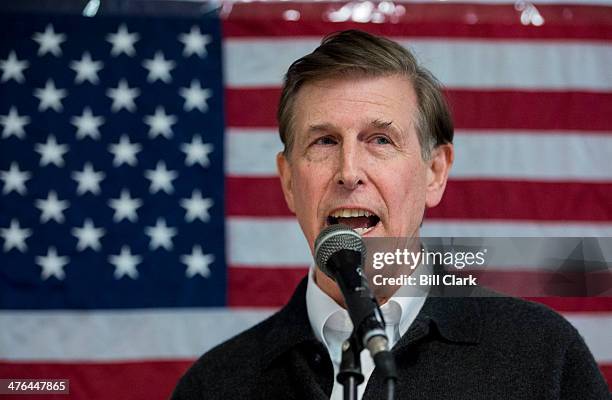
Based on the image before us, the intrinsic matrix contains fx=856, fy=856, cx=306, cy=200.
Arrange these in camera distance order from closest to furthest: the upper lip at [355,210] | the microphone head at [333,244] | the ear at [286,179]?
the microphone head at [333,244] < the upper lip at [355,210] < the ear at [286,179]

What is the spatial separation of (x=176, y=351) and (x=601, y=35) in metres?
1.50

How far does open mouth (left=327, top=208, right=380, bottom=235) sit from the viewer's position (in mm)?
1564

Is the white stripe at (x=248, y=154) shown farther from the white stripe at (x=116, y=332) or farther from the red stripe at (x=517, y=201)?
the white stripe at (x=116, y=332)

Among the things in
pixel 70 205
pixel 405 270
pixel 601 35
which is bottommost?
pixel 405 270

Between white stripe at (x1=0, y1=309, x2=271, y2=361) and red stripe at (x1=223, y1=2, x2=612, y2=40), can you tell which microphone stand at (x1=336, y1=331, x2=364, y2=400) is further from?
red stripe at (x1=223, y1=2, x2=612, y2=40)

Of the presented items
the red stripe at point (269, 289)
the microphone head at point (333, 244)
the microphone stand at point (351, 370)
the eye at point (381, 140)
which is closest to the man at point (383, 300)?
the eye at point (381, 140)

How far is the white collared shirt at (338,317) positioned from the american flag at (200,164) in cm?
67

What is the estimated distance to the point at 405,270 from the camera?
1.70 metres

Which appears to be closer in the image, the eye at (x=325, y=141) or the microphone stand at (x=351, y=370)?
the microphone stand at (x=351, y=370)

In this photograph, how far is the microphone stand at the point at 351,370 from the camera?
40.6 inches

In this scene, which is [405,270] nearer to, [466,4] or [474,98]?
[474,98]

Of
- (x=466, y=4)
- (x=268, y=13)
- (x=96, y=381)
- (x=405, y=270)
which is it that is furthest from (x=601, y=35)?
(x=96, y=381)

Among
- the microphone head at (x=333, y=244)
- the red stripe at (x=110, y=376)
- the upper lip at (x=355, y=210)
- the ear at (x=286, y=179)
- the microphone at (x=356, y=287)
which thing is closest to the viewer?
the microphone at (x=356, y=287)

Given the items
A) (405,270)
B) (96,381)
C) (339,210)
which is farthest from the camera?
(96,381)
